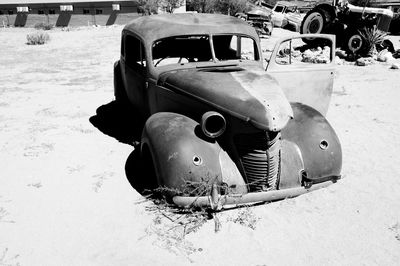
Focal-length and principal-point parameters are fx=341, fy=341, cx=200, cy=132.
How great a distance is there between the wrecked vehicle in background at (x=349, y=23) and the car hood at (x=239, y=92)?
1097 cm

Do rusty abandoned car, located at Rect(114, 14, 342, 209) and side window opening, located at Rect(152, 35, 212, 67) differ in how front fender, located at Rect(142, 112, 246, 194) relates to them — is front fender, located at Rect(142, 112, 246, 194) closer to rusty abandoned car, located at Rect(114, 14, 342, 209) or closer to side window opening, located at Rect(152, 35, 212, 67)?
rusty abandoned car, located at Rect(114, 14, 342, 209)

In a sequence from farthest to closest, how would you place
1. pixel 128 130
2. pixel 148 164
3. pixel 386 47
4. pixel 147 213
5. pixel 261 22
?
pixel 261 22 < pixel 386 47 < pixel 128 130 < pixel 148 164 < pixel 147 213

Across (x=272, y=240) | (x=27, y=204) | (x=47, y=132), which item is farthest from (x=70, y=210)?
(x=47, y=132)

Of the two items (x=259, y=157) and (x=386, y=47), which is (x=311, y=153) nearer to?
(x=259, y=157)

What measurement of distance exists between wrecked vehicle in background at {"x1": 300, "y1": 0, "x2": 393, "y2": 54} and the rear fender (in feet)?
34.9

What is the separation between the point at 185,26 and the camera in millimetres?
4543

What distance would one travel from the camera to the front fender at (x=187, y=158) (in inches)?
131

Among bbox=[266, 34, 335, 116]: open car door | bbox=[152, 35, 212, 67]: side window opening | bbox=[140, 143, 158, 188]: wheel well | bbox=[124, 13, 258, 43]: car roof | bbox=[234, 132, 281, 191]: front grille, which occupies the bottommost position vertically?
bbox=[140, 143, 158, 188]: wheel well

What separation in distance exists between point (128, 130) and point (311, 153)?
342 centimetres

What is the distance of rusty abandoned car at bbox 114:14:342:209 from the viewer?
3.36 metres

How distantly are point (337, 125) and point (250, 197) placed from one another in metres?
3.66

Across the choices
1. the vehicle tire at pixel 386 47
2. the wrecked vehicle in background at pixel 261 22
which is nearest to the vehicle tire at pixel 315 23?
the vehicle tire at pixel 386 47

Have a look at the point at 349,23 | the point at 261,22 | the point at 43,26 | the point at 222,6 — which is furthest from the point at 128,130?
the point at 222,6

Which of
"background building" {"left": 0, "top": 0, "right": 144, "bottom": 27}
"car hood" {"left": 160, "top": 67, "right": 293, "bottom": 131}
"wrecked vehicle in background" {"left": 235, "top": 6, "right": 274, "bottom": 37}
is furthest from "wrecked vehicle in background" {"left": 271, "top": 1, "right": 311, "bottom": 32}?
"car hood" {"left": 160, "top": 67, "right": 293, "bottom": 131}
